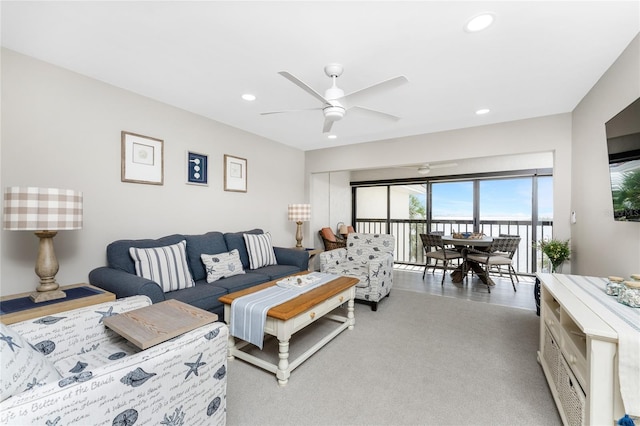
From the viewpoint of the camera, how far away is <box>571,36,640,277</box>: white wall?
1.93 meters

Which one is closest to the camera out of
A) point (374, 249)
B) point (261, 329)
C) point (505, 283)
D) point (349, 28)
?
point (349, 28)

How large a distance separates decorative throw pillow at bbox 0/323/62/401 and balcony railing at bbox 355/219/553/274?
5.82 metres

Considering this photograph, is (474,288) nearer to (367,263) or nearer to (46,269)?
(367,263)

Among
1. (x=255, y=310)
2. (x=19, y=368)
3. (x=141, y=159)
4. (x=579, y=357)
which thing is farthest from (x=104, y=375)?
(x=141, y=159)

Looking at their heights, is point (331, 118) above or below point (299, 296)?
above

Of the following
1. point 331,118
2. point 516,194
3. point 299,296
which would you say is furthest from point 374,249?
point 516,194

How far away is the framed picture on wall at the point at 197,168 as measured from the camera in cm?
336

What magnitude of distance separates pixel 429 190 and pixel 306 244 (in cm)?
302

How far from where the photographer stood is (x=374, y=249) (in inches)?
155

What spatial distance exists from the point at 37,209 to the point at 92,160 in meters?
0.94

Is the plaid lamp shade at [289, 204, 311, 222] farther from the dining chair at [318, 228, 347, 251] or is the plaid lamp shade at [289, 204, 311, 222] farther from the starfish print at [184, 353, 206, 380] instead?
the starfish print at [184, 353, 206, 380]

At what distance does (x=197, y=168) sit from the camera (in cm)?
345

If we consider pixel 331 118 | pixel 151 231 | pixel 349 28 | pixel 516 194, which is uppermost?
pixel 349 28

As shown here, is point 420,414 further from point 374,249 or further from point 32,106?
point 32,106
